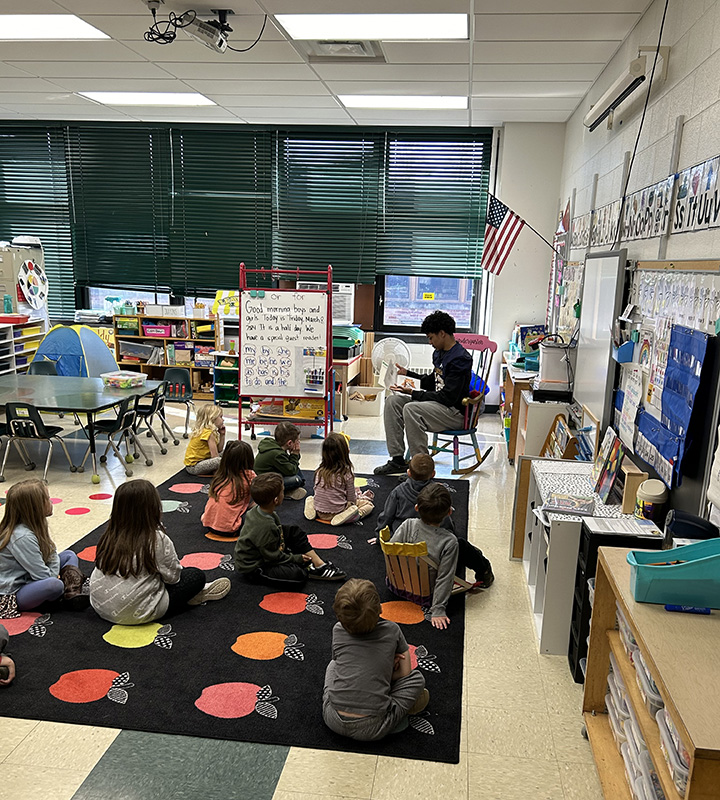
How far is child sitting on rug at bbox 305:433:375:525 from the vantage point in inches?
179

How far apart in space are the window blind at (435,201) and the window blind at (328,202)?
0.67 feet

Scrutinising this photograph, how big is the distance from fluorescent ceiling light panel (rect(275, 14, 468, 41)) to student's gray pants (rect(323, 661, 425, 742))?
3.68 meters

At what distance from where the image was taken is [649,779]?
195 centimetres

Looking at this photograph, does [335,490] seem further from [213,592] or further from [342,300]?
[342,300]

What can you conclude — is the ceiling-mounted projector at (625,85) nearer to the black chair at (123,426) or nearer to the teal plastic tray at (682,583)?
the teal plastic tray at (682,583)

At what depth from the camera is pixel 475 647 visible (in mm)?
3162

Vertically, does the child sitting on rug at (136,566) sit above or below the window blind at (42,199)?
below

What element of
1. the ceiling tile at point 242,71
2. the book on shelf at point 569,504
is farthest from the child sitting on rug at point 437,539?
the ceiling tile at point 242,71

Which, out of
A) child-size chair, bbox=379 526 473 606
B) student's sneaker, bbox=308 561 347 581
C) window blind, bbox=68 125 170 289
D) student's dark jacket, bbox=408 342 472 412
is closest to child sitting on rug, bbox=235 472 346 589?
student's sneaker, bbox=308 561 347 581

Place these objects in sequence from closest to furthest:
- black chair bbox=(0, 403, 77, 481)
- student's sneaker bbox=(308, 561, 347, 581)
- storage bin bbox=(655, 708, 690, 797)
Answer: storage bin bbox=(655, 708, 690, 797), student's sneaker bbox=(308, 561, 347, 581), black chair bbox=(0, 403, 77, 481)

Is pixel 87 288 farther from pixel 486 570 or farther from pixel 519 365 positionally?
pixel 486 570

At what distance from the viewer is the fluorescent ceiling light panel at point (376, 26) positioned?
4199mm

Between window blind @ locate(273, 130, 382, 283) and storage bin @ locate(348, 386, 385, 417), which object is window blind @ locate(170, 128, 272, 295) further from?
storage bin @ locate(348, 386, 385, 417)

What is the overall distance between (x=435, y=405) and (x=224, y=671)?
318 centimetres
